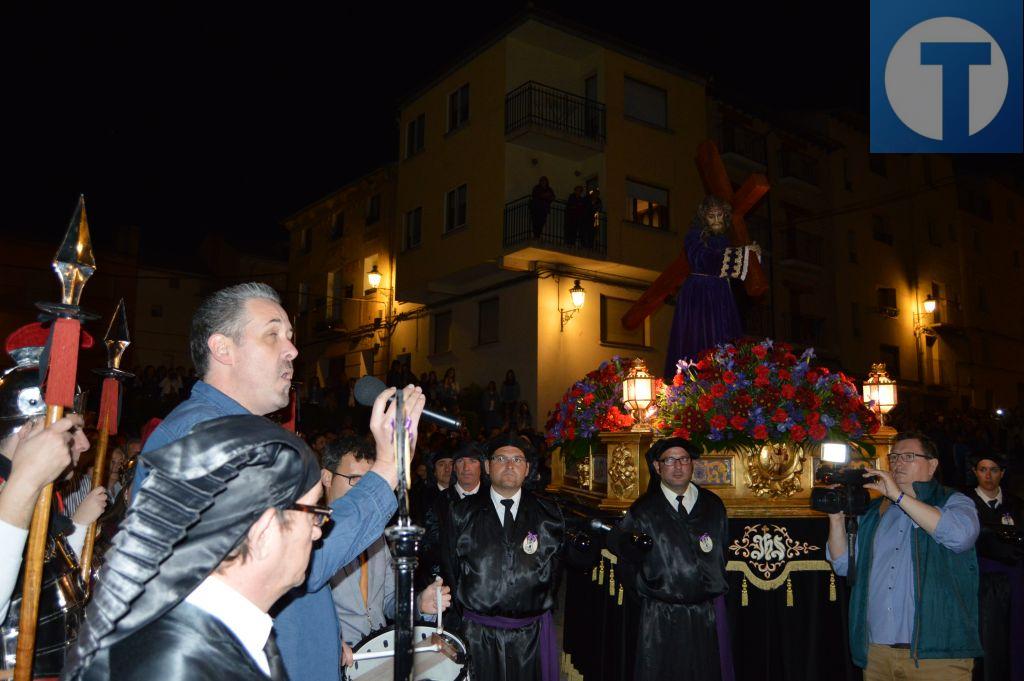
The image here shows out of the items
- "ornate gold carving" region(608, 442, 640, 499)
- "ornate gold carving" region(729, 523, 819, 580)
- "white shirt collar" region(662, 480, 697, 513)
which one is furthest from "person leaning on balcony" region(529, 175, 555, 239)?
"white shirt collar" region(662, 480, 697, 513)

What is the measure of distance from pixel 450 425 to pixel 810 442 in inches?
194

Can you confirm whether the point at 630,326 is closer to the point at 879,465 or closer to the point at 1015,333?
the point at 879,465

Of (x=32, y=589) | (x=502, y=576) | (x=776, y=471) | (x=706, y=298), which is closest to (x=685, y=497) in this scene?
(x=776, y=471)

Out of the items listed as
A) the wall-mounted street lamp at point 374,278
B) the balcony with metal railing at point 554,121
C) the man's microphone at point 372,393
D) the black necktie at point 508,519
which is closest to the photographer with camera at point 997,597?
the black necktie at point 508,519

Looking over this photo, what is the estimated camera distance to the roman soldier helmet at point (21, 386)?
11.3 ft

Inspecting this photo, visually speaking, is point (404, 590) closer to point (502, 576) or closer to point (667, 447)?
point (502, 576)

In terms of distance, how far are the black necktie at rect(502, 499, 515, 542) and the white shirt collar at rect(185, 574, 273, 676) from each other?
3.79m

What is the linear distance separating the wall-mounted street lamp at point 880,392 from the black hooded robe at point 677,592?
3.19 meters

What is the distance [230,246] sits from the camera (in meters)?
39.8

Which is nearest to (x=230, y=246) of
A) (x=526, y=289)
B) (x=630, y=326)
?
(x=526, y=289)

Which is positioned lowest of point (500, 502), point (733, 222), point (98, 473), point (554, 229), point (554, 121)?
point (500, 502)

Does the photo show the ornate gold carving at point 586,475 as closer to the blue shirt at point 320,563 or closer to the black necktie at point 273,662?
the blue shirt at point 320,563

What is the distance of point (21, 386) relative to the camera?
3.53 meters

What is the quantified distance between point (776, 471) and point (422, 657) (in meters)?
4.04
